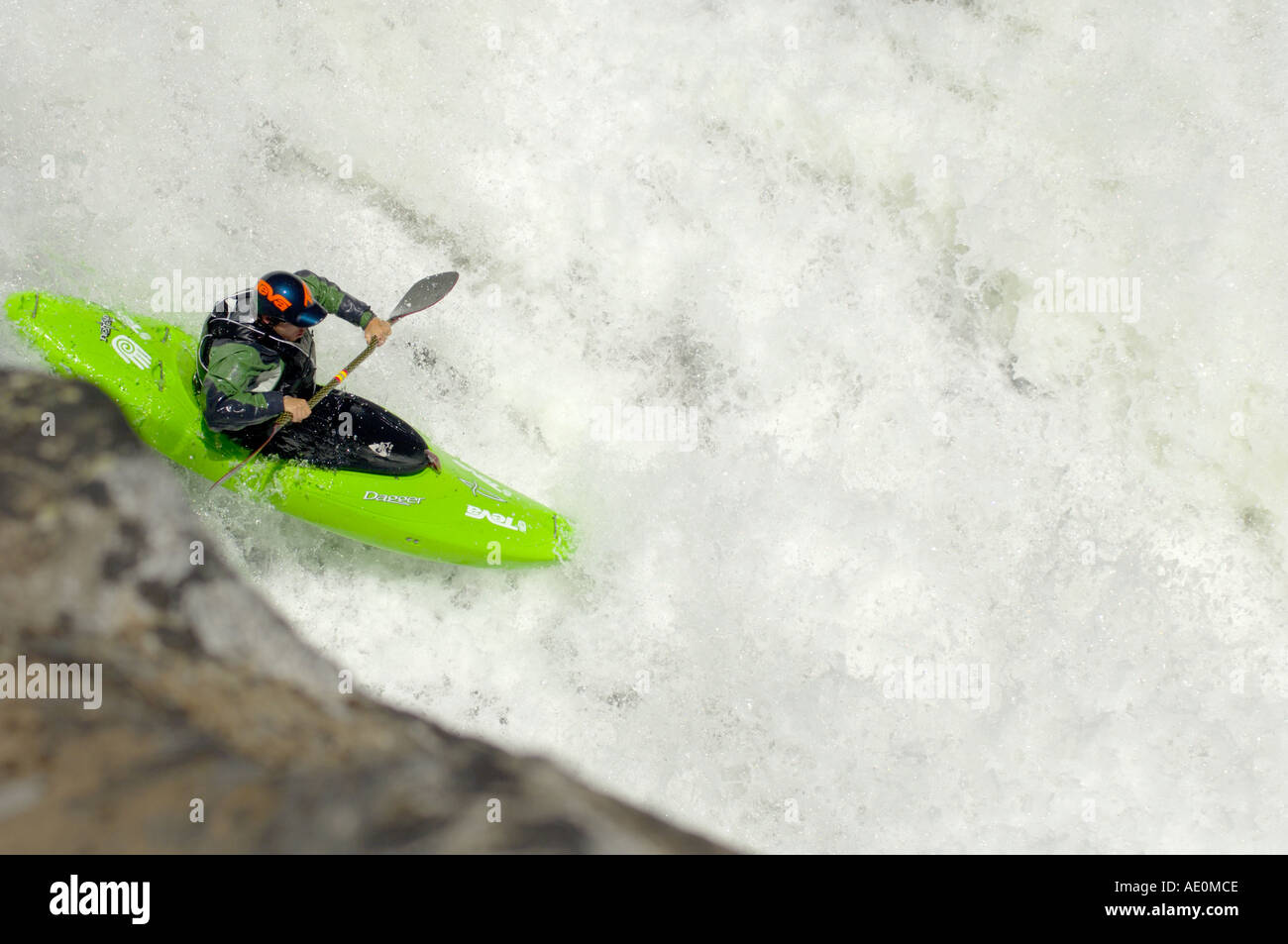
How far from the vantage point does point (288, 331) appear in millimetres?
4102

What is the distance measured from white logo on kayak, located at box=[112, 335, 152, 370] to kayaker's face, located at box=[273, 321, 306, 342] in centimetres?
95

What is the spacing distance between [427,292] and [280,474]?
1.29 m

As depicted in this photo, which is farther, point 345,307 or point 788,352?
point 788,352

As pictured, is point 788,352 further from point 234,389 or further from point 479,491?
point 234,389

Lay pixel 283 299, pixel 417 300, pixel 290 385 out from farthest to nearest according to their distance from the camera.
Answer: pixel 417 300 → pixel 290 385 → pixel 283 299

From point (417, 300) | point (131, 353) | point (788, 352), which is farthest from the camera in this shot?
point (788, 352)

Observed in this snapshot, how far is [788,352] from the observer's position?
531 centimetres

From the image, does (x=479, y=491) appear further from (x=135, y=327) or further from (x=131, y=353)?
(x=135, y=327)

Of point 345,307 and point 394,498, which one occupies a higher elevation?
point 345,307

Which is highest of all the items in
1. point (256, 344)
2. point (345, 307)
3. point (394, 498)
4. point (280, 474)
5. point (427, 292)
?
point (427, 292)

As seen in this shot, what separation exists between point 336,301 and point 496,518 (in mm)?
1446

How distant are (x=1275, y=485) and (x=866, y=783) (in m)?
3.03

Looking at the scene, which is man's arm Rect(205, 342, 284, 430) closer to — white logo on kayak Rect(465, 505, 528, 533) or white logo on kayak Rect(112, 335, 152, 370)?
white logo on kayak Rect(112, 335, 152, 370)

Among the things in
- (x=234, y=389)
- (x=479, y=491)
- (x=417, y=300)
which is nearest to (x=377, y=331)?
(x=417, y=300)
